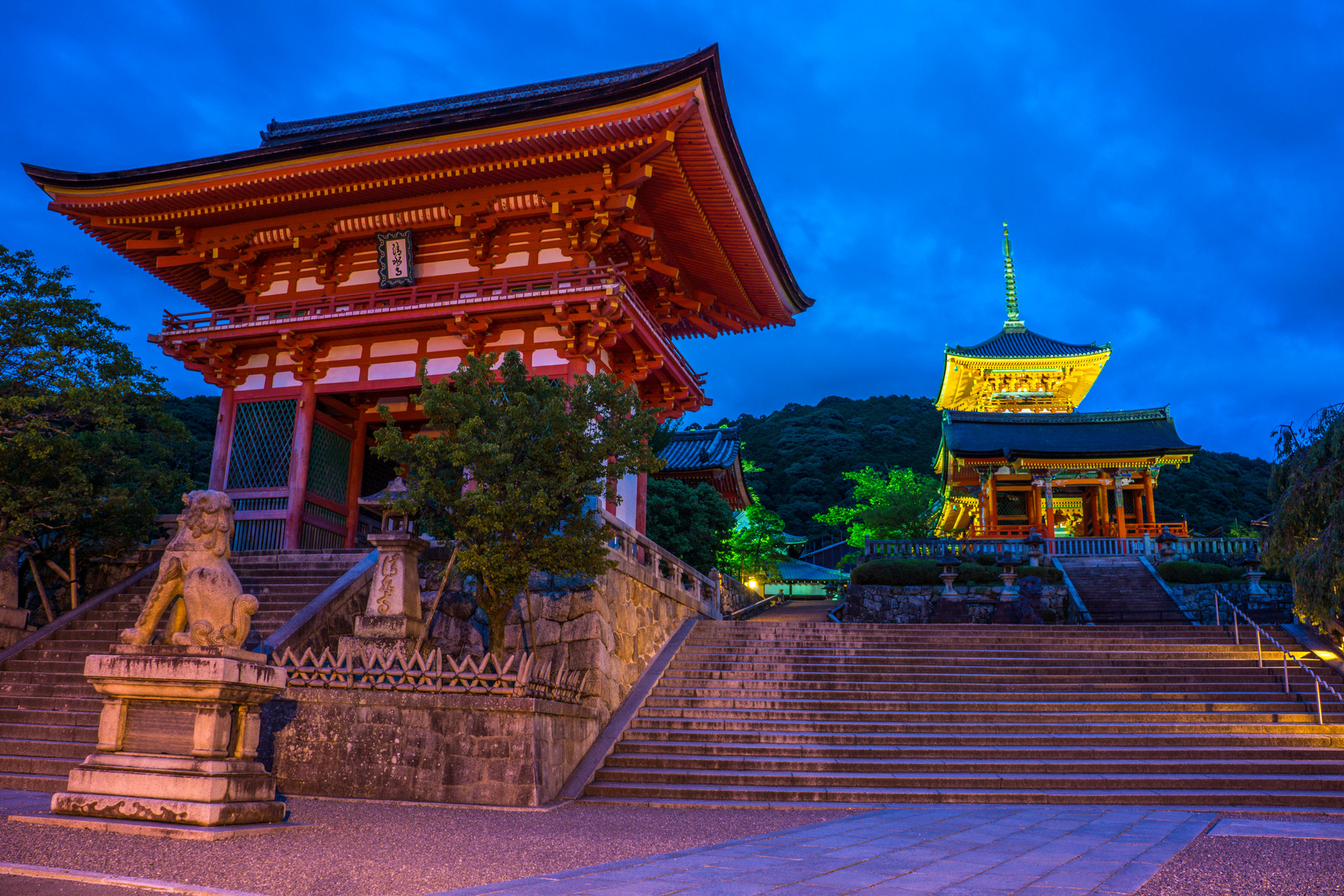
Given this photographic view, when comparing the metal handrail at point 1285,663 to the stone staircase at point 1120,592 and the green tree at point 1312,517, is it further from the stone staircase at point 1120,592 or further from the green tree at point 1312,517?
the stone staircase at point 1120,592

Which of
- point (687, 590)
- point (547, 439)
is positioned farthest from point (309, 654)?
point (687, 590)

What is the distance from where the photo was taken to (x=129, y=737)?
6.74 metres

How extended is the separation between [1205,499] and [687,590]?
4913 centimetres

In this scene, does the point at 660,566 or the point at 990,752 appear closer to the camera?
the point at 990,752

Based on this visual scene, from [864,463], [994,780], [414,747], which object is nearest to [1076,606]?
[994,780]

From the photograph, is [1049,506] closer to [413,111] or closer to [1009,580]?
[1009,580]

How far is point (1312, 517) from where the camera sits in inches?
436

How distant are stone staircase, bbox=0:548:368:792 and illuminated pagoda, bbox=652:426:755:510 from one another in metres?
17.4

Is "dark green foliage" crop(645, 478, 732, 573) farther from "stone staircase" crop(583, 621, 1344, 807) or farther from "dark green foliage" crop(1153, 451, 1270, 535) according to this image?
"dark green foliage" crop(1153, 451, 1270, 535)

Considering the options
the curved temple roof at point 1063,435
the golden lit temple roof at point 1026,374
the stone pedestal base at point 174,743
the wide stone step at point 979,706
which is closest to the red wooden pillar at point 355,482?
the wide stone step at point 979,706

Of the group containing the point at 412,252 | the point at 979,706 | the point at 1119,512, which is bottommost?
the point at 979,706

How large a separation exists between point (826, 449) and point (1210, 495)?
2603 centimetres

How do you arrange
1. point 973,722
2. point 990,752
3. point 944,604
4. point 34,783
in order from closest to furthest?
point 34,783 → point 990,752 → point 973,722 → point 944,604

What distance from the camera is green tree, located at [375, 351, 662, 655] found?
10250 millimetres
